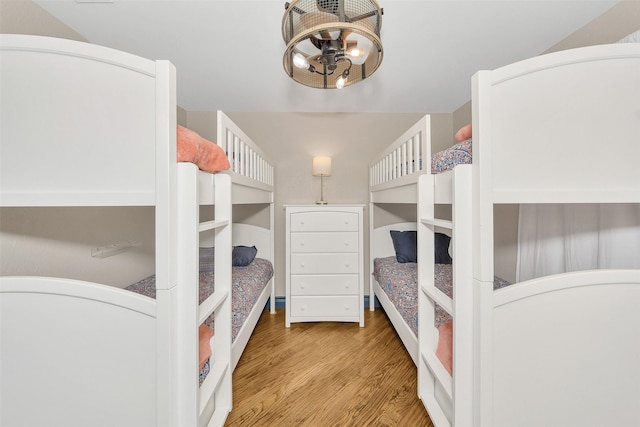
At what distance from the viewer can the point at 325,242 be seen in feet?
8.02

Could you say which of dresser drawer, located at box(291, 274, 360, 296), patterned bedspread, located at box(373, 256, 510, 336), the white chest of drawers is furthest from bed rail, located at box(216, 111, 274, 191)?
patterned bedspread, located at box(373, 256, 510, 336)

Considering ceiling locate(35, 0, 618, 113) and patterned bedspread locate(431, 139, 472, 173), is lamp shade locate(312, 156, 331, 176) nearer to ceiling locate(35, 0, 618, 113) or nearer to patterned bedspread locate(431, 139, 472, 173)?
ceiling locate(35, 0, 618, 113)

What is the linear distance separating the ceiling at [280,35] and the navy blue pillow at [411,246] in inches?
57.3

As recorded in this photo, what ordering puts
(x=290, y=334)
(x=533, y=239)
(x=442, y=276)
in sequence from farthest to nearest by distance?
1. (x=290, y=334)
2. (x=442, y=276)
3. (x=533, y=239)

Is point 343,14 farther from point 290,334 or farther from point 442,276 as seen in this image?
point 290,334

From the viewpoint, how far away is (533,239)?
172 cm

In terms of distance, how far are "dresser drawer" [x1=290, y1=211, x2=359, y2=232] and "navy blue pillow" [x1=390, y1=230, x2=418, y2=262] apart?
0.63m

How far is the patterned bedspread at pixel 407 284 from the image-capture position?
5.21ft

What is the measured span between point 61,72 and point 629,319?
2006 mm

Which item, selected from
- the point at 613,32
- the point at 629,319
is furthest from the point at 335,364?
the point at 613,32

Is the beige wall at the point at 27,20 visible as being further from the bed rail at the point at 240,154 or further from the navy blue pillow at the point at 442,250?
the navy blue pillow at the point at 442,250

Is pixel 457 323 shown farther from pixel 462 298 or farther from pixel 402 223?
pixel 402 223

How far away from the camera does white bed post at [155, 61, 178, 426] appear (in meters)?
0.81

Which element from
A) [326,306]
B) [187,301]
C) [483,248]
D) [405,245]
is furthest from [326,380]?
[405,245]
